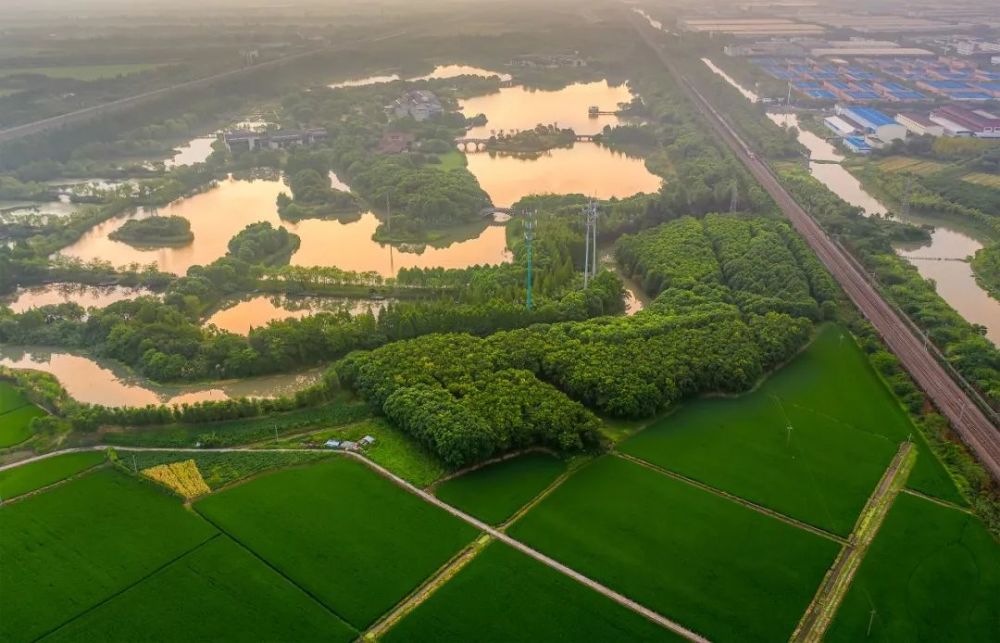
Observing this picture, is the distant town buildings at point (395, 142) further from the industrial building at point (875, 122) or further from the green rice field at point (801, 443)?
the green rice field at point (801, 443)

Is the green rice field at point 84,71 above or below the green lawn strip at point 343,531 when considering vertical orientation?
above

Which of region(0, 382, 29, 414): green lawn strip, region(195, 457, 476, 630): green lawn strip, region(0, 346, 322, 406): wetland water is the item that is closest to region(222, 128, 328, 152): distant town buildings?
region(0, 346, 322, 406): wetland water

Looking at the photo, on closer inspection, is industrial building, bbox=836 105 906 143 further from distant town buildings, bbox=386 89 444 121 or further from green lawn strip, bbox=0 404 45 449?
green lawn strip, bbox=0 404 45 449

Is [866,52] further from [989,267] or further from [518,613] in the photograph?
[518,613]

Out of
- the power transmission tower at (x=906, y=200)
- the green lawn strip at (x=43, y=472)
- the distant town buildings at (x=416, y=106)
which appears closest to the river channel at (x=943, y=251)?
the power transmission tower at (x=906, y=200)

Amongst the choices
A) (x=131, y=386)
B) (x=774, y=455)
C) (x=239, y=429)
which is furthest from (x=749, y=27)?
(x=239, y=429)

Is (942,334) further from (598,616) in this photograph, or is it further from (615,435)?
(598,616)
